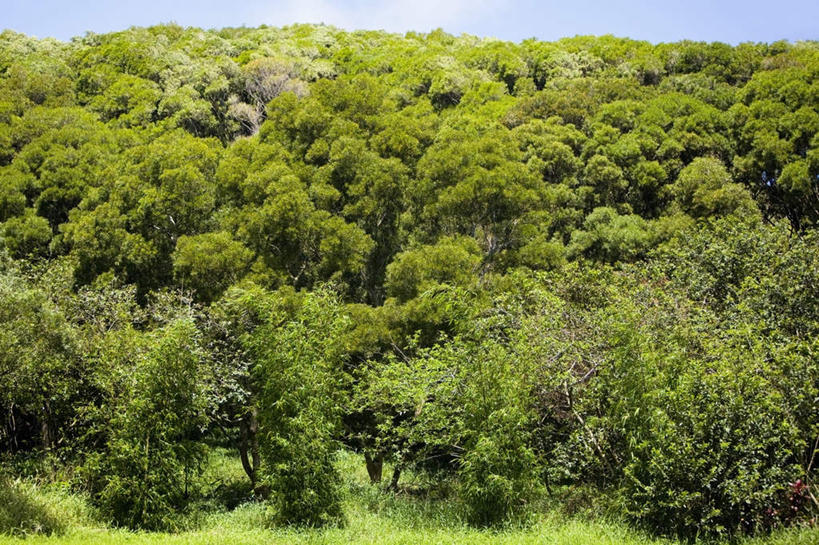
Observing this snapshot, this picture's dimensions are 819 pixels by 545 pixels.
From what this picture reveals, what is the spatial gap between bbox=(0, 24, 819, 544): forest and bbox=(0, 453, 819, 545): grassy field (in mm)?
99

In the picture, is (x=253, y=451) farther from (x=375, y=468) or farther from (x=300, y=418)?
(x=300, y=418)

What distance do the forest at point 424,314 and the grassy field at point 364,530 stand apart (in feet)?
0.32

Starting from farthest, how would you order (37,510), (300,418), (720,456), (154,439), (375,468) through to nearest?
1. (375,468)
2. (154,439)
3. (300,418)
4. (37,510)
5. (720,456)

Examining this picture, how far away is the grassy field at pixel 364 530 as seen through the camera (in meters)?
8.69

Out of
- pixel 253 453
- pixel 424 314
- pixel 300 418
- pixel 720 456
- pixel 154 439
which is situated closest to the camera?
pixel 720 456

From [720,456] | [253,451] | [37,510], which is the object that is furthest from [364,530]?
[720,456]

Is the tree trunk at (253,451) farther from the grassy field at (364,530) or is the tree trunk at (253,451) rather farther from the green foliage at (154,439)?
the green foliage at (154,439)

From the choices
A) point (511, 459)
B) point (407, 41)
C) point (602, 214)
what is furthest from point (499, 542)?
point (407, 41)

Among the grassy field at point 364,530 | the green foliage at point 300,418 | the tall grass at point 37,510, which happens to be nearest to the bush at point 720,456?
the grassy field at point 364,530

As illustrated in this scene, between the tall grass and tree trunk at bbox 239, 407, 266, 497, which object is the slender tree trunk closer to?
tree trunk at bbox 239, 407, 266, 497

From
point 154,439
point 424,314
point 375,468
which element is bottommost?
point 375,468

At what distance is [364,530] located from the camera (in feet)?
33.3

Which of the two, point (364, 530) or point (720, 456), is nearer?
point (720, 456)

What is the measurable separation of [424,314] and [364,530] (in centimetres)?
602
